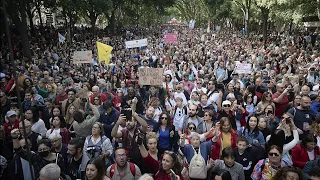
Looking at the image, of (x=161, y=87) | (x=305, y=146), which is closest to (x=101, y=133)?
(x=305, y=146)

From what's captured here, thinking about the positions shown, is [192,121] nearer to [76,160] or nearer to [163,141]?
[163,141]

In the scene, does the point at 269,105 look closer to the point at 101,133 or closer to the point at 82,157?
the point at 101,133

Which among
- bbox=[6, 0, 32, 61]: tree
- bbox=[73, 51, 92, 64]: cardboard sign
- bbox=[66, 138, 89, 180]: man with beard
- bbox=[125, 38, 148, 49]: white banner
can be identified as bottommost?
bbox=[66, 138, 89, 180]: man with beard

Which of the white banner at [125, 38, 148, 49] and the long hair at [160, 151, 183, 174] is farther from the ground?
the white banner at [125, 38, 148, 49]

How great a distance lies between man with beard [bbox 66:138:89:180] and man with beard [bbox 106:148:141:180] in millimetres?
633

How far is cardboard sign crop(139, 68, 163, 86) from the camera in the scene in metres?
7.79

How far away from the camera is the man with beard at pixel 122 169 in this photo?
371 cm

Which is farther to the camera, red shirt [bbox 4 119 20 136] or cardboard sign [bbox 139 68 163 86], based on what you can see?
cardboard sign [bbox 139 68 163 86]

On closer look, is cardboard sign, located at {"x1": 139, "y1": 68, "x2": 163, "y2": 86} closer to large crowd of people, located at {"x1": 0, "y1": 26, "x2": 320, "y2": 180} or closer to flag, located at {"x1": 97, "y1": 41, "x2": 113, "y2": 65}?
large crowd of people, located at {"x1": 0, "y1": 26, "x2": 320, "y2": 180}

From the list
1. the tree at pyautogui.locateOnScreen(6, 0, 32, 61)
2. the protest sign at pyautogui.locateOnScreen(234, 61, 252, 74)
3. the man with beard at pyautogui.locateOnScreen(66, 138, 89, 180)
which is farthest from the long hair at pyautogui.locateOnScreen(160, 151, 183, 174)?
the tree at pyautogui.locateOnScreen(6, 0, 32, 61)

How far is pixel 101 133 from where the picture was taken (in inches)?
182

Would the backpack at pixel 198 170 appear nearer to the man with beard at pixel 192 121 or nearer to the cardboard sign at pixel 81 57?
the man with beard at pixel 192 121

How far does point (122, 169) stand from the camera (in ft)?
12.3

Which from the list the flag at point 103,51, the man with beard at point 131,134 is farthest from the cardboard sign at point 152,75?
the flag at point 103,51
